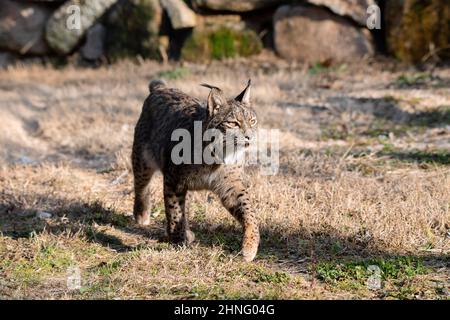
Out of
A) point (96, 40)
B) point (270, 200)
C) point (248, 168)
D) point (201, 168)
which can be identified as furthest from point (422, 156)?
point (96, 40)

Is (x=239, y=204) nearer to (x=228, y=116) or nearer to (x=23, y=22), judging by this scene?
(x=228, y=116)

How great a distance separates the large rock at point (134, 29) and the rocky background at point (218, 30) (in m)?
0.02

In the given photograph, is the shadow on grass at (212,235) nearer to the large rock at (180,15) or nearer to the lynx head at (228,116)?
the lynx head at (228,116)

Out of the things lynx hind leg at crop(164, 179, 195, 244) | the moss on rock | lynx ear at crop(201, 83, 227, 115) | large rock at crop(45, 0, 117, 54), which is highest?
large rock at crop(45, 0, 117, 54)

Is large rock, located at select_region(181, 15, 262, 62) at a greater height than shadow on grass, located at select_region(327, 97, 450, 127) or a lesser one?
greater

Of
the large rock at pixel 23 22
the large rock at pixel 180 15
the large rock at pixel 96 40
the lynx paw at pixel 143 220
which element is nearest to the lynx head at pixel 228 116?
the lynx paw at pixel 143 220

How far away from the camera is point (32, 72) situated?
51.0ft

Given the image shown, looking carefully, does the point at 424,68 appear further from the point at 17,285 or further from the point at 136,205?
the point at 17,285

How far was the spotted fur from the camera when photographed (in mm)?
6016

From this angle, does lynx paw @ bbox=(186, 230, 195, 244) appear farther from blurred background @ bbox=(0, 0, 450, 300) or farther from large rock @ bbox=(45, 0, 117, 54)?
large rock @ bbox=(45, 0, 117, 54)

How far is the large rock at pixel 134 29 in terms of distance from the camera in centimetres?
1541

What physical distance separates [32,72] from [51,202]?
8.60 metres

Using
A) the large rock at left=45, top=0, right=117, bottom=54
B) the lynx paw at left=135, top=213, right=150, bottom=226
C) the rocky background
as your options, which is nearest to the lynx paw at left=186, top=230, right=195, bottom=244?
the lynx paw at left=135, top=213, right=150, bottom=226

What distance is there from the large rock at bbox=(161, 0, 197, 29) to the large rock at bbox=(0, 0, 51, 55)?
328 cm
